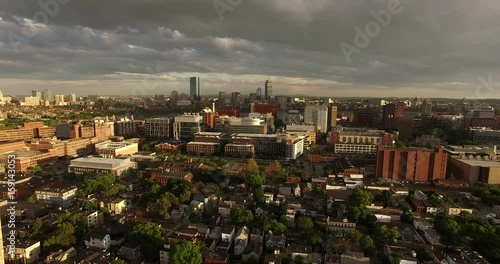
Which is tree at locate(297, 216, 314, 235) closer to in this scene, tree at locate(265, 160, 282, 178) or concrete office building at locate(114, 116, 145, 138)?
tree at locate(265, 160, 282, 178)

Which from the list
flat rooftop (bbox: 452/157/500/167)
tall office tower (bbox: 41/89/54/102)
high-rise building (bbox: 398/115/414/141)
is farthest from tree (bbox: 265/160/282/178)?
tall office tower (bbox: 41/89/54/102)

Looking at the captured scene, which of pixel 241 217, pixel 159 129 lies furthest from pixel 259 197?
pixel 159 129

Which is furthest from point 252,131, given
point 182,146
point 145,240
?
point 145,240

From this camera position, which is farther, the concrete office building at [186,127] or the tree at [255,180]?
the concrete office building at [186,127]

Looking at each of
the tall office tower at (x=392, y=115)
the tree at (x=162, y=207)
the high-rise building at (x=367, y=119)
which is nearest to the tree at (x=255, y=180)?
the tree at (x=162, y=207)

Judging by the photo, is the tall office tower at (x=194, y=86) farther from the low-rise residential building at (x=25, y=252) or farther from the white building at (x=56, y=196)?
the low-rise residential building at (x=25, y=252)

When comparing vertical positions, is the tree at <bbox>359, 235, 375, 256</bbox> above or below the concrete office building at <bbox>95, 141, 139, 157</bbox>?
below

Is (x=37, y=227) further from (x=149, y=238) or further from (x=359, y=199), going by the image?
(x=359, y=199)

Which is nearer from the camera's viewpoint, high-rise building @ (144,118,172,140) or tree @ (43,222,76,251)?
tree @ (43,222,76,251)
